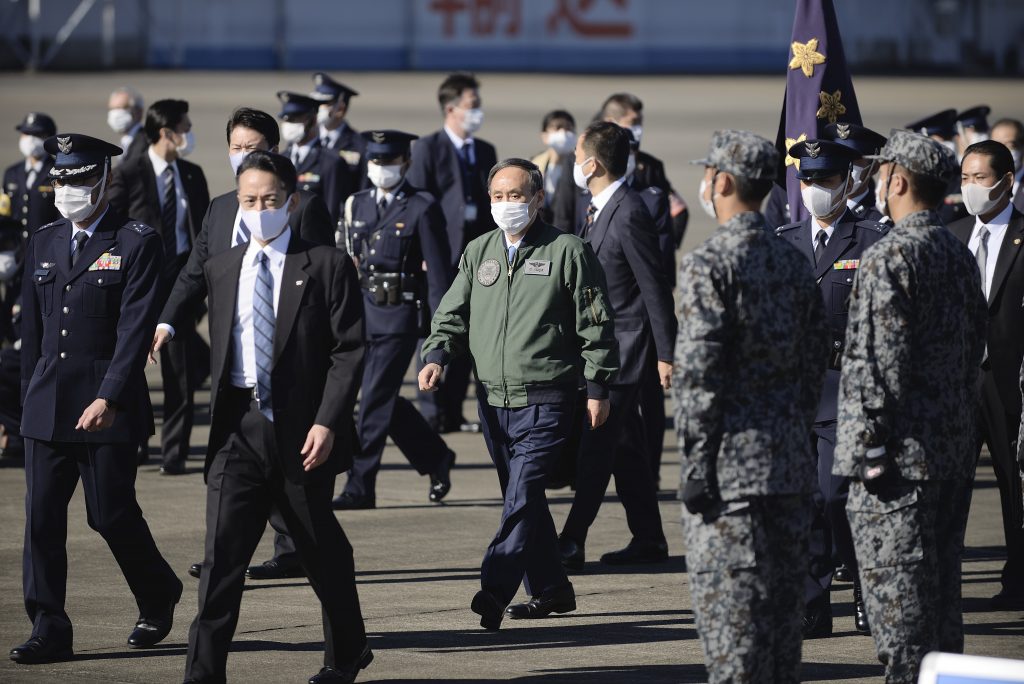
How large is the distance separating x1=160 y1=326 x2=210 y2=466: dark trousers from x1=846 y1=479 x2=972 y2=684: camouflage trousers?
6054 millimetres

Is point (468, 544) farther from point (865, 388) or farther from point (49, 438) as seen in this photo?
point (865, 388)

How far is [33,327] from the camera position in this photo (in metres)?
7.08

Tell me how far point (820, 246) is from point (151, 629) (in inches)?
124

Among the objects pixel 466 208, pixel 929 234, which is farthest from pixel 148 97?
pixel 929 234

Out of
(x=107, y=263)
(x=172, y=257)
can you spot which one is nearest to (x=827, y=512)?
(x=107, y=263)

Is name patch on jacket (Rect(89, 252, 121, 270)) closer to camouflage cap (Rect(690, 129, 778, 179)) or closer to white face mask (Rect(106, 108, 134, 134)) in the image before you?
camouflage cap (Rect(690, 129, 778, 179))

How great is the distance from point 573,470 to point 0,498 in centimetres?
358

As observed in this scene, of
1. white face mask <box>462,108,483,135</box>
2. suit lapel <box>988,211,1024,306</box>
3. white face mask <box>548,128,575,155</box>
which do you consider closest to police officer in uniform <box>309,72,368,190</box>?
white face mask <box>462,108,483,135</box>

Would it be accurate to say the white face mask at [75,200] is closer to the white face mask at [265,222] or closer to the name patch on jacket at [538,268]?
the white face mask at [265,222]

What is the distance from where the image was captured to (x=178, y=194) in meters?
11.1

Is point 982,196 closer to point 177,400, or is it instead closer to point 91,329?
point 91,329

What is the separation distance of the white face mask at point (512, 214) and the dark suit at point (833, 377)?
3.82 feet

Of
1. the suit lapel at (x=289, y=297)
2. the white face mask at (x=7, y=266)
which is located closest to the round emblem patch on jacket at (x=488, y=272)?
the suit lapel at (x=289, y=297)

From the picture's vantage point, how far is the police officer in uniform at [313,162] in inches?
460
